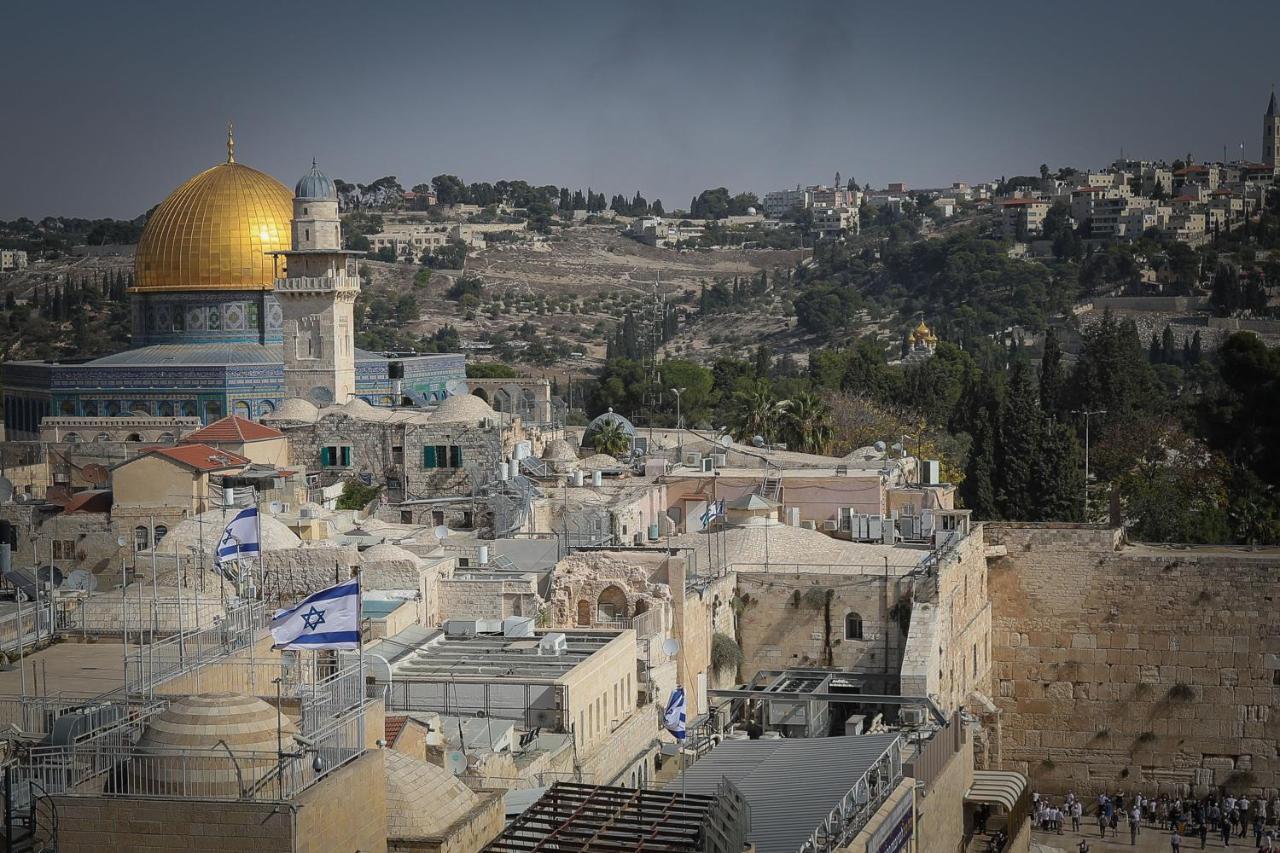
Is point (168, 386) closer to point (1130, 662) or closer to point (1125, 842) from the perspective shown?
point (1130, 662)

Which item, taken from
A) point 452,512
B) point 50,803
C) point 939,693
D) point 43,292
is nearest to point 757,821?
point 50,803

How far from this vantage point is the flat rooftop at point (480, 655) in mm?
21797

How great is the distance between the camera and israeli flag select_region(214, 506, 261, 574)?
2420cm

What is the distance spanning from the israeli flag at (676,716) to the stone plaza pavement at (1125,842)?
7.39 metres

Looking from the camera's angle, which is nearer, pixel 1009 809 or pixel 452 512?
pixel 1009 809

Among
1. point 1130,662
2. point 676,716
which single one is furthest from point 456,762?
point 1130,662

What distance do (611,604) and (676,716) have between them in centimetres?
446

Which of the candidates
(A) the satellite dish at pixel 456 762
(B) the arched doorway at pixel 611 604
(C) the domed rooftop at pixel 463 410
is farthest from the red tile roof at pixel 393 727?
(C) the domed rooftop at pixel 463 410

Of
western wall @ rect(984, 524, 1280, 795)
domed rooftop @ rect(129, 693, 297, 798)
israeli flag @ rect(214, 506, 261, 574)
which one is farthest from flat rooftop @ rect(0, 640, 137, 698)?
western wall @ rect(984, 524, 1280, 795)

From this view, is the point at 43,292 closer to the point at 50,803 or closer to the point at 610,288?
the point at 610,288

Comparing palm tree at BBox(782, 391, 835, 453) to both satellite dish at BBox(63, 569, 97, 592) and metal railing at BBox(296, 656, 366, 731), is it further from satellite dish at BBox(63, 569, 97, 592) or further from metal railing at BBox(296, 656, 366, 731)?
metal railing at BBox(296, 656, 366, 731)

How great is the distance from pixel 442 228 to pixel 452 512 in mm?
122998

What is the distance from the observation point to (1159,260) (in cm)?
11631

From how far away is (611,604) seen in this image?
2669cm
